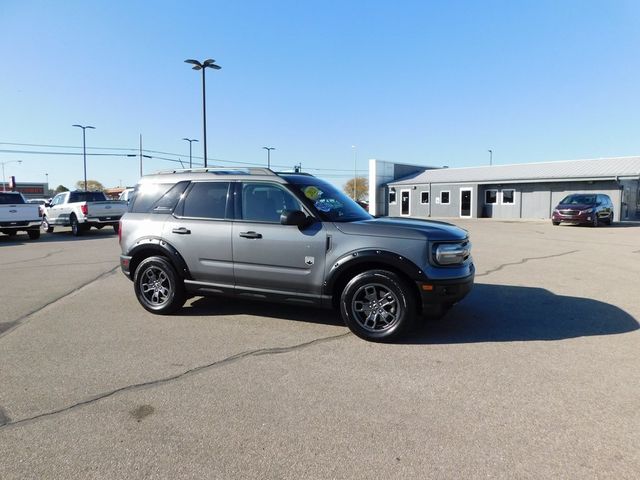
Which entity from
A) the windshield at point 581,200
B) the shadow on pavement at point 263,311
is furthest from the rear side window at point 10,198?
the windshield at point 581,200

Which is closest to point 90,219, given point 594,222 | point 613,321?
point 613,321

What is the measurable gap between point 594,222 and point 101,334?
79.1ft

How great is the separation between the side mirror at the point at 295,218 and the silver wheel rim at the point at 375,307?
1000 millimetres

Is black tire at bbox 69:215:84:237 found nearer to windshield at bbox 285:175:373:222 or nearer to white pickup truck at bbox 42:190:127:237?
white pickup truck at bbox 42:190:127:237

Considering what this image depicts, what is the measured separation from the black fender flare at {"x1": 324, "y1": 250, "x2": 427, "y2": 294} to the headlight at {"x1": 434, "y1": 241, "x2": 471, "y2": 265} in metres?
0.27

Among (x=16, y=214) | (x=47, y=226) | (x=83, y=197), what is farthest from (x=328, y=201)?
(x=47, y=226)

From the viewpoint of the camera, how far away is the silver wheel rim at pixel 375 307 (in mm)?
4789

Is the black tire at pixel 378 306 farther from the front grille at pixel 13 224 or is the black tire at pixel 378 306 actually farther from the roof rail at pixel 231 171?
the front grille at pixel 13 224

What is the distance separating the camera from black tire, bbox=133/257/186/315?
589 cm

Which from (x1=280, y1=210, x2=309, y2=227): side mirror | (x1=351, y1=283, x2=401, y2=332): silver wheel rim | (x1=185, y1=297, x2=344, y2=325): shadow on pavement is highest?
(x1=280, y1=210, x2=309, y2=227): side mirror

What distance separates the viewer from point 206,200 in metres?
5.83

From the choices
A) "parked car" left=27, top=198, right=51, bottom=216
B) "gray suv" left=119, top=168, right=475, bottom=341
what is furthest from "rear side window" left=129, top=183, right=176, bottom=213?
"parked car" left=27, top=198, right=51, bottom=216

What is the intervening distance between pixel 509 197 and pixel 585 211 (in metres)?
10.3

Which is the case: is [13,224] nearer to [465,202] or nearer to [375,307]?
[375,307]
